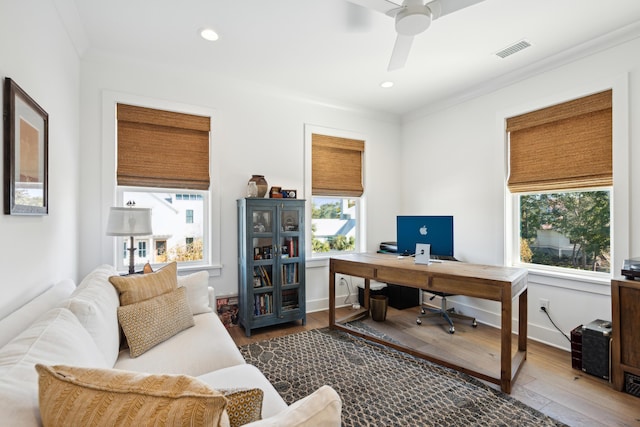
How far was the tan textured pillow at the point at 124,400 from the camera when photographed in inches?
25.1

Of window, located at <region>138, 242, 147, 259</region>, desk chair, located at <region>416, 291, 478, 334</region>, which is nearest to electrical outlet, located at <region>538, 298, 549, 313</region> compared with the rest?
desk chair, located at <region>416, 291, 478, 334</region>

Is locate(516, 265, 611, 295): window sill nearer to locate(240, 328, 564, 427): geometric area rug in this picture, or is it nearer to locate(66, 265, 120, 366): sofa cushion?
locate(240, 328, 564, 427): geometric area rug

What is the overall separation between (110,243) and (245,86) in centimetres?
219

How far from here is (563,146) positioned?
2861 mm

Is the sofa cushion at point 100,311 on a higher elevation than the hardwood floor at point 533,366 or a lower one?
higher

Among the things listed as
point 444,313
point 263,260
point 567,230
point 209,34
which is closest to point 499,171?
point 567,230

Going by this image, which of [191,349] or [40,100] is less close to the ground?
[40,100]

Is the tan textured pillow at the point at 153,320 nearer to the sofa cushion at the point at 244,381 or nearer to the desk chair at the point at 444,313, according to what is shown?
the sofa cushion at the point at 244,381

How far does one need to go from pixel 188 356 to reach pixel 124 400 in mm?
1075

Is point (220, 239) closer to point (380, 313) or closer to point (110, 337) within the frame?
point (110, 337)

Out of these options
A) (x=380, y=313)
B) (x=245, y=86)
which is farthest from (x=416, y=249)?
(x=245, y=86)

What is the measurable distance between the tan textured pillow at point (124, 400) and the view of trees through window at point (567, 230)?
3460 mm

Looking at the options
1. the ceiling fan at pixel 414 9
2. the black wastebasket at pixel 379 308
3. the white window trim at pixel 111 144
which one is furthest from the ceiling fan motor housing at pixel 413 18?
the black wastebasket at pixel 379 308

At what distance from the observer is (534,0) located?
2090 millimetres
